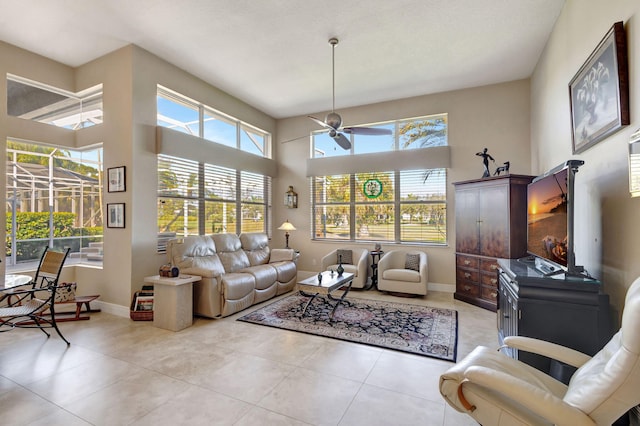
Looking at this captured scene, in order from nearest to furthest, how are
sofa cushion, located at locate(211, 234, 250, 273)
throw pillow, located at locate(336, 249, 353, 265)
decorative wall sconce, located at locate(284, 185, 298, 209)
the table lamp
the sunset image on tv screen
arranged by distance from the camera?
the sunset image on tv screen < sofa cushion, located at locate(211, 234, 250, 273) < throw pillow, located at locate(336, 249, 353, 265) < the table lamp < decorative wall sconce, located at locate(284, 185, 298, 209)

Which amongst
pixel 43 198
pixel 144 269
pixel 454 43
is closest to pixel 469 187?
pixel 454 43

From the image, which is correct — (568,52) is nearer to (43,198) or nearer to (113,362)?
(113,362)

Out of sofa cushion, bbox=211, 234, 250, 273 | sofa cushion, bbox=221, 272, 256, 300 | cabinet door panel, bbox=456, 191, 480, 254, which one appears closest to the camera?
sofa cushion, bbox=221, 272, 256, 300

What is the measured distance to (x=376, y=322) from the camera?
3.89 m

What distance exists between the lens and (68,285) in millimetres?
Answer: 4219

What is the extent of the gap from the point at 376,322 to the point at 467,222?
2.31 m

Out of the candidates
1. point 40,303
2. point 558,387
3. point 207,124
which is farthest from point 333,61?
point 40,303

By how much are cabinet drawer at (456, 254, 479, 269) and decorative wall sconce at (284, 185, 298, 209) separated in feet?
11.5

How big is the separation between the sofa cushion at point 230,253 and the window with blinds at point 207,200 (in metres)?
0.48

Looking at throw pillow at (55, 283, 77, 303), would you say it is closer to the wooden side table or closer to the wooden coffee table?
the wooden side table

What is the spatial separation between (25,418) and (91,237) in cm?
328

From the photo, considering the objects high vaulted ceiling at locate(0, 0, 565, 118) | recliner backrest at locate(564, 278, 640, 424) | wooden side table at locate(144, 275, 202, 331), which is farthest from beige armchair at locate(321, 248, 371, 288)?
recliner backrest at locate(564, 278, 640, 424)

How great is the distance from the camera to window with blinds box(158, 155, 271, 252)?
4.66 metres

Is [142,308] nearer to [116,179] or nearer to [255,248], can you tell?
[116,179]
